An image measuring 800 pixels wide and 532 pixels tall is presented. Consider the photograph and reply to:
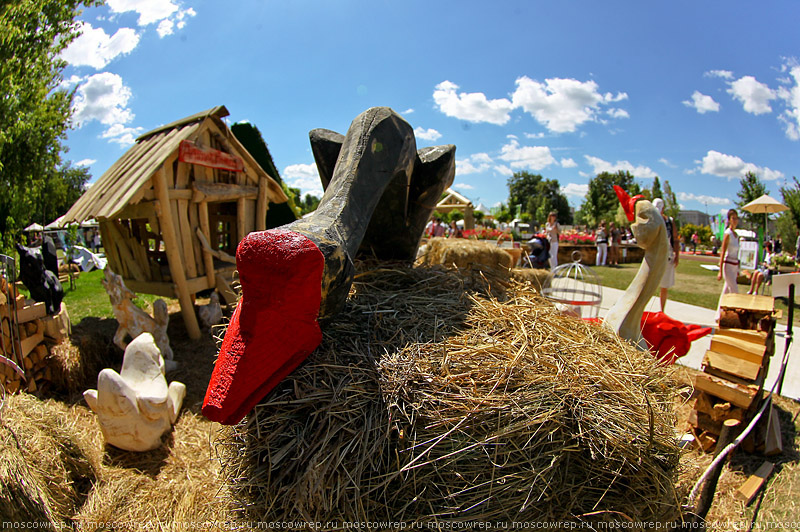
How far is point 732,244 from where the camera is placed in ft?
20.4

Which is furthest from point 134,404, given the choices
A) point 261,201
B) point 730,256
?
point 730,256

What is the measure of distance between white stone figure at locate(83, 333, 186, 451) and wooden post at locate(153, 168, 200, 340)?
5.71 ft

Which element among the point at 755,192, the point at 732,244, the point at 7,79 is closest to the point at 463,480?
the point at 7,79

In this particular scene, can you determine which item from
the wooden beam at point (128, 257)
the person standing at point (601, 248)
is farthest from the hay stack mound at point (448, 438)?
the person standing at point (601, 248)

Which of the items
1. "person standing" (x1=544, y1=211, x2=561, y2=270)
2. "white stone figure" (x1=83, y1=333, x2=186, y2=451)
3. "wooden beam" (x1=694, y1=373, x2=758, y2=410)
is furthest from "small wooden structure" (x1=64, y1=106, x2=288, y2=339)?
"person standing" (x1=544, y1=211, x2=561, y2=270)

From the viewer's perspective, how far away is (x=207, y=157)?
4840 millimetres

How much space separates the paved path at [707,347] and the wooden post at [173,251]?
5.52 meters

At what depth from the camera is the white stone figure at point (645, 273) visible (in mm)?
2613

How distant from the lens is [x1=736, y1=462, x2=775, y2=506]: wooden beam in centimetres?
257

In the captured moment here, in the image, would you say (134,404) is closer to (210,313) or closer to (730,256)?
(210,313)

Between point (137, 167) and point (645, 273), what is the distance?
4.85 m

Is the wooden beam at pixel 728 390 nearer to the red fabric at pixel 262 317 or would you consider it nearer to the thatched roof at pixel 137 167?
the red fabric at pixel 262 317

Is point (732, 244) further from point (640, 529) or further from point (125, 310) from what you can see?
point (125, 310)

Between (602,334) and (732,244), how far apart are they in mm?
6227
